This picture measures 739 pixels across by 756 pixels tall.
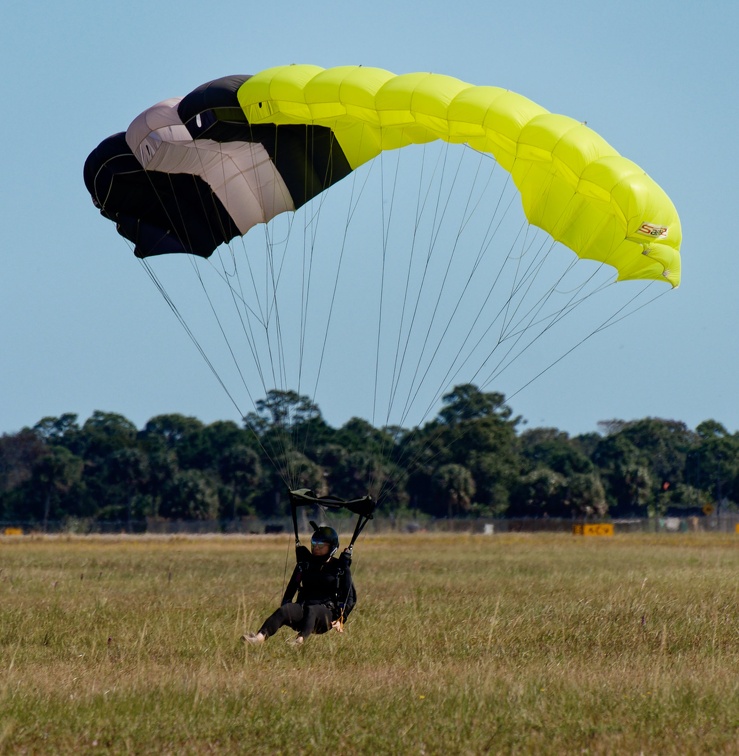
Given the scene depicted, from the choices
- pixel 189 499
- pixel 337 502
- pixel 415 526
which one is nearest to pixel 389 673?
pixel 337 502

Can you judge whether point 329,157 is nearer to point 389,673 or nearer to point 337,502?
point 337,502

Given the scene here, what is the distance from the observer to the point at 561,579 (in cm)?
2180

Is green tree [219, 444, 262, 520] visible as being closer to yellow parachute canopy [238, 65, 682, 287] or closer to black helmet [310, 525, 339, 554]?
yellow parachute canopy [238, 65, 682, 287]

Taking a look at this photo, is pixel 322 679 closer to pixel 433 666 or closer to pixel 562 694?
pixel 433 666

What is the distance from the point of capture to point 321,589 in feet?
39.2

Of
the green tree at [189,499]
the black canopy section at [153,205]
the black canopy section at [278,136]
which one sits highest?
the black canopy section at [278,136]

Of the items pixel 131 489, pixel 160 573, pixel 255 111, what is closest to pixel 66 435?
pixel 131 489

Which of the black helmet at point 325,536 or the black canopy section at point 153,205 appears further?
the black canopy section at point 153,205

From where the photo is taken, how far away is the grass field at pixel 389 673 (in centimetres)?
784

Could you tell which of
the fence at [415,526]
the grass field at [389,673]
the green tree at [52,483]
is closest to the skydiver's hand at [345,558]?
the grass field at [389,673]

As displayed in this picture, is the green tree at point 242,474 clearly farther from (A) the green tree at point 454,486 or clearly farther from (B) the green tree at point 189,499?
(A) the green tree at point 454,486

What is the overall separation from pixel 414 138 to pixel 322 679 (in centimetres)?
715

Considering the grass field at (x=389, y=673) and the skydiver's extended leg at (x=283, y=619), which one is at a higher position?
the skydiver's extended leg at (x=283, y=619)

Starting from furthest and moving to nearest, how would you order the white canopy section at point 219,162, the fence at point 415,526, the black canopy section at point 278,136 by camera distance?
the fence at point 415,526 → the white canopy section at point 219,162 → the black canopy section at point 278,136
